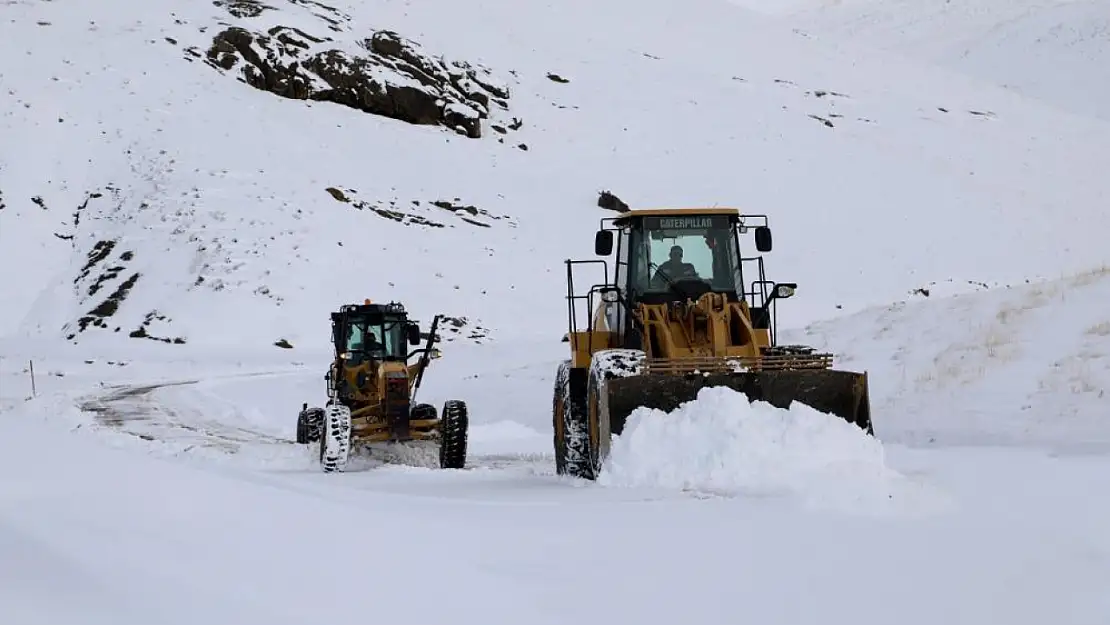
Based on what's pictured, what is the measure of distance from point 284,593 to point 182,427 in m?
14.7

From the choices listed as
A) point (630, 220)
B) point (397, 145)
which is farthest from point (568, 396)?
point (397, 145)

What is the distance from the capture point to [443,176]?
47.5 m

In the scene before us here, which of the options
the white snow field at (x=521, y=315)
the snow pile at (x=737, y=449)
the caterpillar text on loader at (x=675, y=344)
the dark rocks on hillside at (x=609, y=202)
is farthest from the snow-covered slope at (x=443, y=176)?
the snow pile at (x=737, y=449)

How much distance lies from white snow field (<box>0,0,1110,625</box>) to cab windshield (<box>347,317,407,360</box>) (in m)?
1.62

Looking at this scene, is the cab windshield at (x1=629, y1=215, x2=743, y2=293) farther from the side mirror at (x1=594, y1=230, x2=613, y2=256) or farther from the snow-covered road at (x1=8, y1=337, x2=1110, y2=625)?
the snow-covered road at (x1=8, y1=337, x2=1110, y2=625)

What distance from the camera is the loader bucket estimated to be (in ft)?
29.0

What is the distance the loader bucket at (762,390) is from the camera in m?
8.84

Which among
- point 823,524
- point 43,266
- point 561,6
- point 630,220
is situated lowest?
point 823,524

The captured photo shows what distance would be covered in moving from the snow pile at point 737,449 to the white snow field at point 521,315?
3cm

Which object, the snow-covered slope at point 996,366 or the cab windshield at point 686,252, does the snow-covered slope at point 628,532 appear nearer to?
the snow-covered slope at point 996,366

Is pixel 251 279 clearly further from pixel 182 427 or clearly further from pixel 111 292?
pixel 182 427

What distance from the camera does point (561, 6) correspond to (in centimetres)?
8000

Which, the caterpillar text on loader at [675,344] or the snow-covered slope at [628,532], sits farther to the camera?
the caterpillar text on loader at [675,344]

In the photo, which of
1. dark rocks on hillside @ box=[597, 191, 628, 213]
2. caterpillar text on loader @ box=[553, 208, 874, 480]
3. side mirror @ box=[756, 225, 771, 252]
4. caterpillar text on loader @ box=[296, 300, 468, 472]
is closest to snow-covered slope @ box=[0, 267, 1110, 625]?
caterpillar text on loader @ box=[553, 208, 874, 480]
